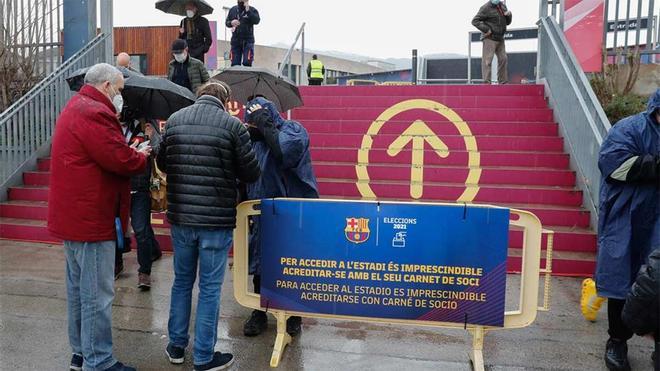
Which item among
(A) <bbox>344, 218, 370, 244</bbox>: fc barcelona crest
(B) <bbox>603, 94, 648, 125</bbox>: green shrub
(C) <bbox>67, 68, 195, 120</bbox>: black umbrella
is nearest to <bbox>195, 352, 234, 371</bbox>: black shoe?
(A) <bbox>344, 218, 370, 244</bbox>: fc barcelona crest

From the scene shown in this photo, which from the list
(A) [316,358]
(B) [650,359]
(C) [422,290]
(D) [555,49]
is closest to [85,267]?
(A) [316,358]

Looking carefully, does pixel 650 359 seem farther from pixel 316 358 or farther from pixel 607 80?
pixel 607 80

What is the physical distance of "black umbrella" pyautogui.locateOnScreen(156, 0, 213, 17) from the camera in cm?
894

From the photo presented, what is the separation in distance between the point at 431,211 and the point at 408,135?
4857 millimetres

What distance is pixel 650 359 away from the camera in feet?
13.4

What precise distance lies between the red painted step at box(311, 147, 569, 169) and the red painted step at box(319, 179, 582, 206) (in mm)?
564

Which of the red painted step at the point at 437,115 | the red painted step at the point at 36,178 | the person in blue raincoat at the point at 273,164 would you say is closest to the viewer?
the person in blue raincoat at the point at 273,164

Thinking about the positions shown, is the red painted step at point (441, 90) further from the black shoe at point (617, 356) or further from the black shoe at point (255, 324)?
the black shoe at point (617, 356)

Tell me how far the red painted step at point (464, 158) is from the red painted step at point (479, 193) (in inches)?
22.2

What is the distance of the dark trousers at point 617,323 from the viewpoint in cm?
390

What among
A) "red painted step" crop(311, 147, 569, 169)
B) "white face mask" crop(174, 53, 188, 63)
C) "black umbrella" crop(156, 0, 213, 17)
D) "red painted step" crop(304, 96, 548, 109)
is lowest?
"red painted step" crop(311, 147, 569, 169)

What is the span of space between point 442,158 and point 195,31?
4.29 meters

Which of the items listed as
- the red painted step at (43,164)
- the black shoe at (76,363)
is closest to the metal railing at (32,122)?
the red painted step at (43,164)

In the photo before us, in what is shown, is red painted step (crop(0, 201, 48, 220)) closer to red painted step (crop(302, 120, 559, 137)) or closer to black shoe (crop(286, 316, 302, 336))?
red painted step (crop(302, 120, 559, 137))
